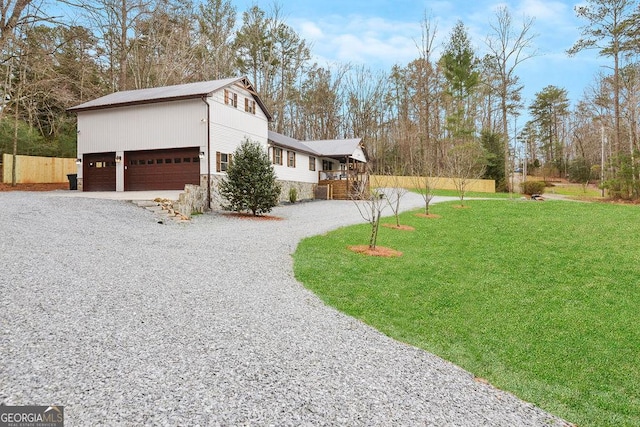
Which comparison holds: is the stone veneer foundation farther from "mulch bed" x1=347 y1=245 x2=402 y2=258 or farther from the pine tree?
"mulch bed" x1=347 y1=245 x2=402 y2=258

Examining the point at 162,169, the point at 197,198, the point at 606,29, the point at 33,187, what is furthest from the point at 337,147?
the point at 33,187

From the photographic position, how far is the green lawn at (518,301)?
11.9 feet

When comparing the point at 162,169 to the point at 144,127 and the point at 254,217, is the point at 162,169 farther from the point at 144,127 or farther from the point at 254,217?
the point at 254,217

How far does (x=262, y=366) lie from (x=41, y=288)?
11.3 feet

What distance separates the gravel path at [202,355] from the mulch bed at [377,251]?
2.36 metres

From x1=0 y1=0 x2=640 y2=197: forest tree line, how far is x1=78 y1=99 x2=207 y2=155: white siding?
2.62 metres

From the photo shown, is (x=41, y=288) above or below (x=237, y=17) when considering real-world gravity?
below

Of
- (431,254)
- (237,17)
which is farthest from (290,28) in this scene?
(431,254)

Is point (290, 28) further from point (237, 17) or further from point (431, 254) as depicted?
point (431, 254)

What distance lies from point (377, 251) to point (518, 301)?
3.19 meters

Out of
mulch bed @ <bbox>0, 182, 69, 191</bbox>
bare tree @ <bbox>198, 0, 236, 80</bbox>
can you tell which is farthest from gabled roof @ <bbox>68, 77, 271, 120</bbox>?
bare tree @ <bbox>198, 0, 236, 80</bbox>


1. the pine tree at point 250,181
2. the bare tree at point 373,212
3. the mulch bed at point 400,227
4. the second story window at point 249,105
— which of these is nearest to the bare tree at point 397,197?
the mulch bed at point 400,227

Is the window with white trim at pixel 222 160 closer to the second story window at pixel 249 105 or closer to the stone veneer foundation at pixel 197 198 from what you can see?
the stone veneer foundation at pixel 197 198

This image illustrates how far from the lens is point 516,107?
34000 millimetres
